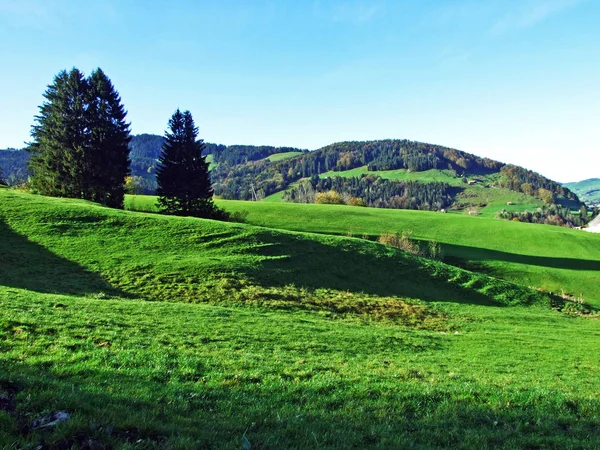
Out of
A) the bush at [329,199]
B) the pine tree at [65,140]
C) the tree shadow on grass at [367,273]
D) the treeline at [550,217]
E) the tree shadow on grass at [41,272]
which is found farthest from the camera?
the treeline at [550,217]

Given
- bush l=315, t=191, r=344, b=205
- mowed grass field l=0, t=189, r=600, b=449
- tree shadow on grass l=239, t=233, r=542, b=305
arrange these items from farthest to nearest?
bush l=315, t=191, r=344, b=205
tree shadow on grass l=239, t=233, r=542, b=305
mowed grass field l=0, t=189, r=600, b=449

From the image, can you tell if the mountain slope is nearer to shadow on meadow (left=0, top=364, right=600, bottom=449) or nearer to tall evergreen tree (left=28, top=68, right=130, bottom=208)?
tall evergreen tree (left=28, top=68, right=130, bottom=208)

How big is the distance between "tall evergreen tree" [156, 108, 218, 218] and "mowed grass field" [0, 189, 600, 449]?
21783 millimetres

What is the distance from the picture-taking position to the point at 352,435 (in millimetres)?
6406

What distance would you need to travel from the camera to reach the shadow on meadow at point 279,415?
5.53 m

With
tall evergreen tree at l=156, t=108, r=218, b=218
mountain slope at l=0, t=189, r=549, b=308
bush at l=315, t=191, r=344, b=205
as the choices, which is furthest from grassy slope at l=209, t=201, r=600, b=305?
bush at l=315, t=191, r=344, b=205

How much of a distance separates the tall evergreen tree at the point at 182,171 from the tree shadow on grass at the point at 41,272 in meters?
29.0

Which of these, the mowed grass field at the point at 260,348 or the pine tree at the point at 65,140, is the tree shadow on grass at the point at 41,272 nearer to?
the mowed grass field at the point at 260,348

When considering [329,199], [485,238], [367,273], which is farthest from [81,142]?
[329,199]

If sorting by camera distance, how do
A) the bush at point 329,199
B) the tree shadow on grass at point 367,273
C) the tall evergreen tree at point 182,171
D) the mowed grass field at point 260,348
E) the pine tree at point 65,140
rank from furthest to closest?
the bush at point 329,199
the tall evergreen tree at point 182,171
the pine tree at point 65,140
the tree shadow on grass at point 367,273
the mowed grass field at point 260,348

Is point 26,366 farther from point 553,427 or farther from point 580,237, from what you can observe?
point 580,237

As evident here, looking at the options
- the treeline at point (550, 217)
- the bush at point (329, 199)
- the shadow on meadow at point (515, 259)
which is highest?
the bush at point (329, 199)

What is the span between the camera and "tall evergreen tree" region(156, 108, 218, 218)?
58.5 metres

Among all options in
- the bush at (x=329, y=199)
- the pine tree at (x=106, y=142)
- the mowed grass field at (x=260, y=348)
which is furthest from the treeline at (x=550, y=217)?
the pine tree at (x=106, y=142)
